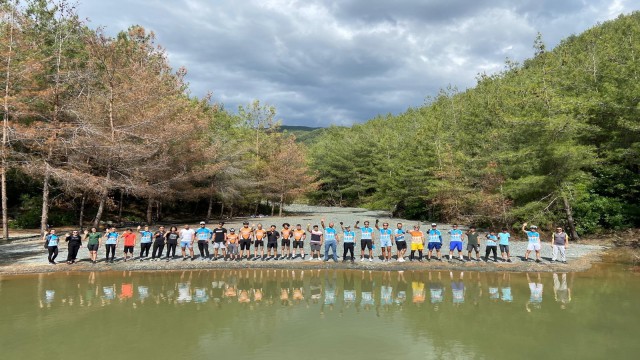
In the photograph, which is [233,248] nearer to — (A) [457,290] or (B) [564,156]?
(A) [457,290]

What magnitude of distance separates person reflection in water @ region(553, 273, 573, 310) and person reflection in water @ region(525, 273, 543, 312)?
41cm

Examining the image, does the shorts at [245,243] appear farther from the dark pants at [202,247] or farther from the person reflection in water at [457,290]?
the person reflection in water at [457,290]

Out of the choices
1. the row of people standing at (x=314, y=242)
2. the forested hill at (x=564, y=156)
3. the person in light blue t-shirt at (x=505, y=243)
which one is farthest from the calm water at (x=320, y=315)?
the forested hill at (x=564, y=156)

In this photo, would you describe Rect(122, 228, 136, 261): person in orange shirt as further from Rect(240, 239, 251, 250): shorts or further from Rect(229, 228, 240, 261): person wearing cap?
Rect(240, 239, 251, 250): shorts

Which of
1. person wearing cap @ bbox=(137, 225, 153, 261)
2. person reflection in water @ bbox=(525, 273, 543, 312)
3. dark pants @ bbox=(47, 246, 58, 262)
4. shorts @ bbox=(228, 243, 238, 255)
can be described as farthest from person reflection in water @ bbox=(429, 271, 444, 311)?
dark pants @ bbox=(47, 246, 58, 262)

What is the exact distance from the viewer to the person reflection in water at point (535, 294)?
1001 cm

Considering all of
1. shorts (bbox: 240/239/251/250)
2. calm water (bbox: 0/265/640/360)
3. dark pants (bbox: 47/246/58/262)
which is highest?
shorts (bbox: 240/239/251/250)

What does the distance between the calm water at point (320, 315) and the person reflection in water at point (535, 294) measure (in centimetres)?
3

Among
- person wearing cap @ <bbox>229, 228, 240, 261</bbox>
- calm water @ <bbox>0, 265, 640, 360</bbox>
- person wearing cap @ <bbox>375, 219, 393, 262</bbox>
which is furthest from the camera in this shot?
person wearing cap @ <bbox>229, 228, 240, 261</bbox>

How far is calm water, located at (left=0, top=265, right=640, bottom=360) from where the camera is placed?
7.30 meters

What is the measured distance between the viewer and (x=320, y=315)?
9328 millimetres

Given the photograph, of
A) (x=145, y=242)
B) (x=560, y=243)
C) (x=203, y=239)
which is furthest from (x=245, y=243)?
(x=560, y=243)

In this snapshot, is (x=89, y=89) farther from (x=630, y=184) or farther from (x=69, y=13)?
(x=630, y=184)

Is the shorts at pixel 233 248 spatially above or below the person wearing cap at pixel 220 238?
below
